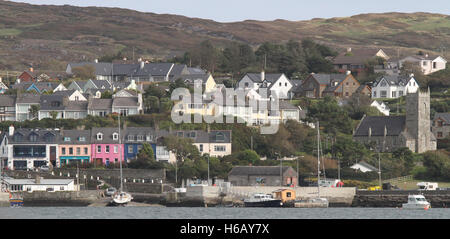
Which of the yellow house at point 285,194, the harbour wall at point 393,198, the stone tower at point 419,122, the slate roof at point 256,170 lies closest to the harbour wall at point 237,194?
the yellow house at point 285,194

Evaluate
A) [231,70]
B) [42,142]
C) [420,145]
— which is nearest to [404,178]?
[420,145]

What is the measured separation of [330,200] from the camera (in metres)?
78.3

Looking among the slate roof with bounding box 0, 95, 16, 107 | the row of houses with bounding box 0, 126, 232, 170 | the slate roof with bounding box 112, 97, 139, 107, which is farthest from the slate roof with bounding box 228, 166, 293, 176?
the slate roof with bounding box 0, 95, 16, 107

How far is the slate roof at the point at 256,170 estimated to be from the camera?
8219 centimetres

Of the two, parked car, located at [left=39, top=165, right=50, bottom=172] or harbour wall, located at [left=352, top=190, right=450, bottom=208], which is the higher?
parked car, located at [left=39, top=165, right=50, bottom=172]

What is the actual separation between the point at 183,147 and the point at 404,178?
1883cm

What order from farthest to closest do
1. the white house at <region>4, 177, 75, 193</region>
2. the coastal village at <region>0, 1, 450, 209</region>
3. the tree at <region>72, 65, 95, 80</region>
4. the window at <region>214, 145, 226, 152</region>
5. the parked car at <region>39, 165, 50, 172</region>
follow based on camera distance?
the tree at <region>72, 65, 95, 80</region>, the window at <region>214, 145, 226, 152</region>, the parked car at <region>39, 165, 50, 172</region>, the white house at <region>4, 177, 75, 193</region>, the coastal village at <region>0, 1, 450, 209</region>

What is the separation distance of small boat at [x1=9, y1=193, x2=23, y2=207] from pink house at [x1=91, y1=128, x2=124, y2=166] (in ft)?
47.6

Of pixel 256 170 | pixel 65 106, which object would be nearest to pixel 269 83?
pixel 65 106

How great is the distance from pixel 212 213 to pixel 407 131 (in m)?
32.2

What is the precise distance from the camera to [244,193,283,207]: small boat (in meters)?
75.7

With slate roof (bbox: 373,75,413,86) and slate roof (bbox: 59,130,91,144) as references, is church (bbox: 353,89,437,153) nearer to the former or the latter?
slate roof (bbox: 373,75,413,86)

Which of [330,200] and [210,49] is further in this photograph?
[210,49]
